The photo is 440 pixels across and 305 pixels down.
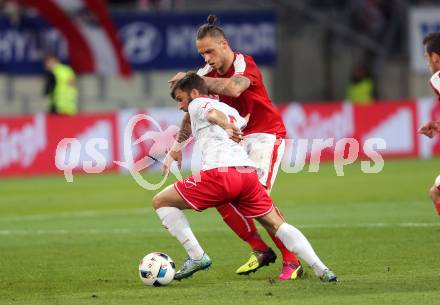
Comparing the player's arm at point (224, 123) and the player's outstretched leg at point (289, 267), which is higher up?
the player's arm at point (224, 123)

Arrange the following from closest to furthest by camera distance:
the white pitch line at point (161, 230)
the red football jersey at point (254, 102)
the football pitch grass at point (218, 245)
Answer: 1. the football pitch grass at point (218, 245)
2. the red football jersey at point (254, 102)
3. the white pitch line at point (161, 230)

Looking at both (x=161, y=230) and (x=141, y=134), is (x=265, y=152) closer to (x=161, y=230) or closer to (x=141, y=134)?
(x=161, y=230)

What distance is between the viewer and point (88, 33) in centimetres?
3033

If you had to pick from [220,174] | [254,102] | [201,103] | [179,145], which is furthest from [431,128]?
[179,145]

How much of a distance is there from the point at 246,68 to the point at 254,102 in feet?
1.20

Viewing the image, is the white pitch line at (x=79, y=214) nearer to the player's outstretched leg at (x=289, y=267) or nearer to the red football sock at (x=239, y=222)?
the red football sock at (x=239, y=222)

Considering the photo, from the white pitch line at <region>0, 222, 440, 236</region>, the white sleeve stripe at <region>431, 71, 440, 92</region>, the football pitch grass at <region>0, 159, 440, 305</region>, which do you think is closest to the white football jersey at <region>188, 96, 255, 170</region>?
the football pitch grass at <region>0, 159, 440, 305</region>

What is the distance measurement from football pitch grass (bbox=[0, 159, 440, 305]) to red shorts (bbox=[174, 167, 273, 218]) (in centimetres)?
68

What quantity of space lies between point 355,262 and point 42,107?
801 inches

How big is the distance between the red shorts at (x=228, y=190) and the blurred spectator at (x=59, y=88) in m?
18.2

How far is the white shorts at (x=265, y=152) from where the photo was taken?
35.4 ft

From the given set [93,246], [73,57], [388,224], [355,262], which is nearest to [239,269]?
[355,262]

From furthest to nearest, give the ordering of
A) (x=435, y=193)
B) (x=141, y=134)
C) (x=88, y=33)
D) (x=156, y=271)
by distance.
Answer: (x=88, y=33)
(x=141, y=134)
(x=435, y=193)
(x=156, y=271)

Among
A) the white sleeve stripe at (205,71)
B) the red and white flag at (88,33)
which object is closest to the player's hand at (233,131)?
the white sleeve stripe at (205,71)
